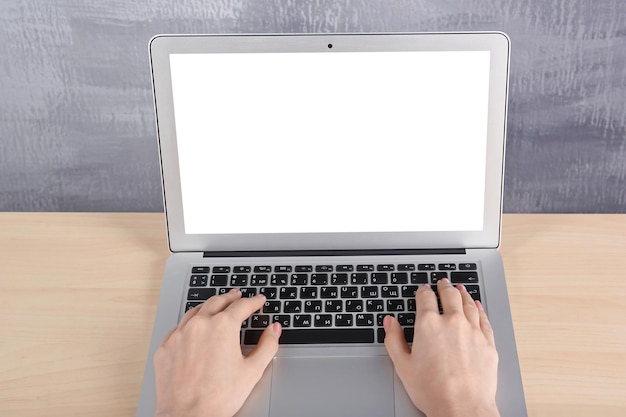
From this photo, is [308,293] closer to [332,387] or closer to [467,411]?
[332,387]

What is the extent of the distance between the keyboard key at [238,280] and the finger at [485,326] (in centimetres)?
28

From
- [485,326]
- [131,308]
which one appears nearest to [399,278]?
[485,326]

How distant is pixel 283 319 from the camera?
0.79 meters

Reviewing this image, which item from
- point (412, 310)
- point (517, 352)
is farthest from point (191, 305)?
point (517, 352)

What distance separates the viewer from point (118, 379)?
752mm

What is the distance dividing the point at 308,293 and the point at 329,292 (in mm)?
26

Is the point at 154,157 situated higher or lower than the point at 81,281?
higher

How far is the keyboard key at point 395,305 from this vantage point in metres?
0.79

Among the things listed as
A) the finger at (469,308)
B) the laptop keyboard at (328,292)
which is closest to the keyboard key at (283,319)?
the laptop keyboard at (328,292)

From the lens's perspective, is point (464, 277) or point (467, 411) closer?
point (467, 411)

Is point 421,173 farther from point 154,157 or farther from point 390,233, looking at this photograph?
point 154,157

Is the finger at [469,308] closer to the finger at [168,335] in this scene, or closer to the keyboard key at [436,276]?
the keyboard key at [436,276]

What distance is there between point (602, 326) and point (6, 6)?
2.94 ft

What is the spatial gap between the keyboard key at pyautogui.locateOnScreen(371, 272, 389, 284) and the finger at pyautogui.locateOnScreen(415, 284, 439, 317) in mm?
45
